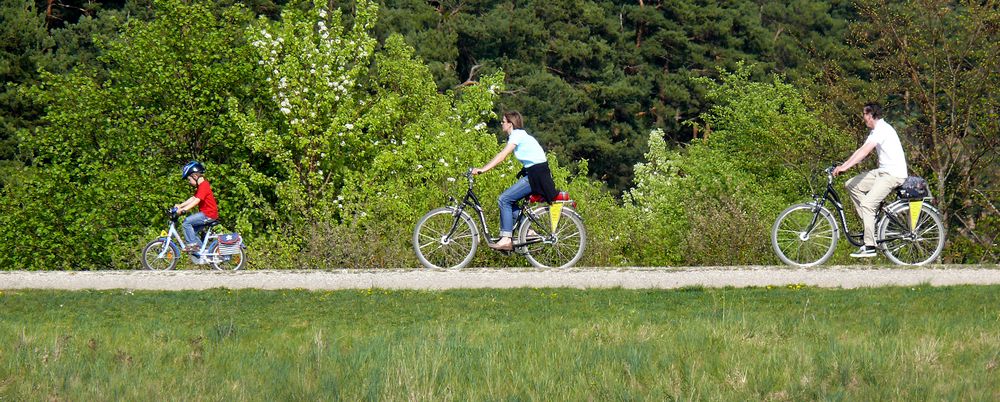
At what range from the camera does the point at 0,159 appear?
44.0 metres

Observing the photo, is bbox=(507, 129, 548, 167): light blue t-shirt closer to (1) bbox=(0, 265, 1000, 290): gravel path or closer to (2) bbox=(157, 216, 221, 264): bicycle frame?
(1) bbox=(0, 265, 1000, 290): gravel path

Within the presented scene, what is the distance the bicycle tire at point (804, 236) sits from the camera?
13008mm

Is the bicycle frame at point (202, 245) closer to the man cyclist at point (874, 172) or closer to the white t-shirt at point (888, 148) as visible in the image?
the man cyclist at point (874, 172)

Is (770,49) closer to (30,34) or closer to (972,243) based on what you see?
(30,34)

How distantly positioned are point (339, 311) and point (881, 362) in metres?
4.82

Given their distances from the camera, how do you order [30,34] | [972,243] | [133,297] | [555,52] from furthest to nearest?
[555,52] → [30,34] → [972,243] → [133,297]

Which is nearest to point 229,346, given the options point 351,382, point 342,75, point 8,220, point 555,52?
point 351,382

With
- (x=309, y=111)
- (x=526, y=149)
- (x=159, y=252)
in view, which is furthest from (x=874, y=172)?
(x=309, y=111)

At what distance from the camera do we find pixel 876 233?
1293 centimetres

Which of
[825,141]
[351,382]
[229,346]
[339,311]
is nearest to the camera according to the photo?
[351,382]

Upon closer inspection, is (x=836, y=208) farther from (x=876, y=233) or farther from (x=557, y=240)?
(x=557, y=240)

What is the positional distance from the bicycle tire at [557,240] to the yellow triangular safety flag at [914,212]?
3.35 metres

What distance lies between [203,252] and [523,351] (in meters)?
8.93

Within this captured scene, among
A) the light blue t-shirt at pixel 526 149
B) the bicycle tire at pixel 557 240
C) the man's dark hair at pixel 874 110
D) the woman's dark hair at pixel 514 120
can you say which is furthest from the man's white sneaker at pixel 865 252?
the woman's dark hair at pixel 514 120
